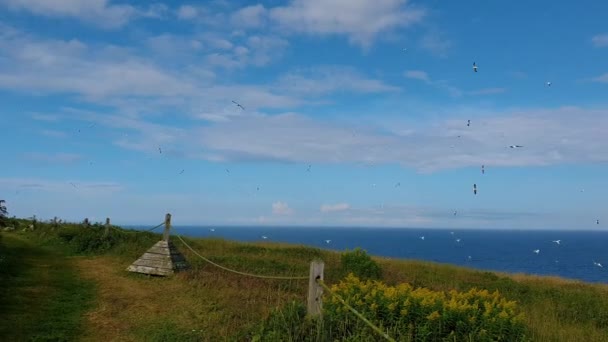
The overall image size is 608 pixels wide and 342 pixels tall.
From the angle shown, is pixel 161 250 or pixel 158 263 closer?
pixel 158 263

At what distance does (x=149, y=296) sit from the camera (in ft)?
43.8

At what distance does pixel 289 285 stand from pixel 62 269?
8.44 meters

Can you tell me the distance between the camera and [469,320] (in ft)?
26.6

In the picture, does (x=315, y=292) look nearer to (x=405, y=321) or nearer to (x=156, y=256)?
(x=405, y=321)

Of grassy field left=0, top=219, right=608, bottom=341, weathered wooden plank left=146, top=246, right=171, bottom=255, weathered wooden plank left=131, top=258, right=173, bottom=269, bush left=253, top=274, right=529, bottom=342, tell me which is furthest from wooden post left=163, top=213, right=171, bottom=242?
A: bush left=253, top=274, right=529, bottom=342

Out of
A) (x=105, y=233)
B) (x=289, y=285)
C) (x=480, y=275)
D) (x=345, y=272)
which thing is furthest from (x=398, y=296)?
(x=480, y=275)

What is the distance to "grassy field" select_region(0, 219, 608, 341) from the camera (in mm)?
10641

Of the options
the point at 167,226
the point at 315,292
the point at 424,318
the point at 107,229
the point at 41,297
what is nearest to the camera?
the point at 424,318

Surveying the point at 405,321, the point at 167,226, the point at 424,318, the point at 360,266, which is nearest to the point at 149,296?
the point at 167,226

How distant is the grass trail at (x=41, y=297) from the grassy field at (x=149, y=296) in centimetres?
2

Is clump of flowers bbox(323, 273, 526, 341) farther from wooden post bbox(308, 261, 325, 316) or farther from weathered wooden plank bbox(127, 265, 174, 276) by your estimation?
weathered wooden plank bbox(127, 265, 174, 276)

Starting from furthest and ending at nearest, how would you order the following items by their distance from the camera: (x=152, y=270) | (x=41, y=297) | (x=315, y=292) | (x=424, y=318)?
(x=152, y=270) < (x=41, y=297) < (x=315, y=292) < (x=424, y=318)

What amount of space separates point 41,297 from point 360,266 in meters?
12.7

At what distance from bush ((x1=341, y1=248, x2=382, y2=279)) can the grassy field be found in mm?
490
